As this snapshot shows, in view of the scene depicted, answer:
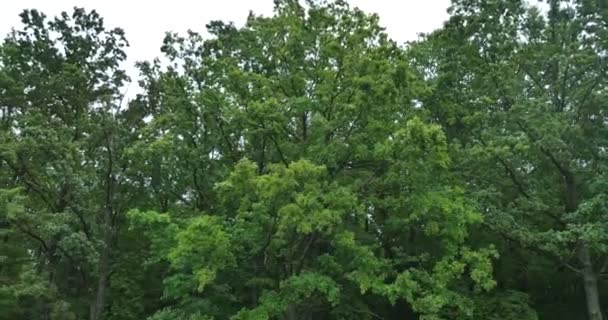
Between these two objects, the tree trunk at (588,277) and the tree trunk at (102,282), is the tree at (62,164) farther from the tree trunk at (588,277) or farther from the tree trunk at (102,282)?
the tree trunk at (588,277)

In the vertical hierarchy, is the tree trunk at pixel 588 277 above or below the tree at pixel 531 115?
below

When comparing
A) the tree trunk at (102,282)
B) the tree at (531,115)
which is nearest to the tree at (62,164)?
the tree trunk at (102,282)

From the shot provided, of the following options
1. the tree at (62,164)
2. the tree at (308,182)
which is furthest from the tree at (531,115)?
the tree at (62,164)

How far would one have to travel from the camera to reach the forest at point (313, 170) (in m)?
16.8

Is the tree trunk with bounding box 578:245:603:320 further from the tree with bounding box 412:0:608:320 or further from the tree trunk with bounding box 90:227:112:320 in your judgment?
the tree trunk with bounding box 90:227:112:320

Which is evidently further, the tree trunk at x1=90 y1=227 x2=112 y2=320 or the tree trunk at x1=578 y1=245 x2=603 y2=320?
the tree trunk at x1=90 y1=227 x2=112 y2=320

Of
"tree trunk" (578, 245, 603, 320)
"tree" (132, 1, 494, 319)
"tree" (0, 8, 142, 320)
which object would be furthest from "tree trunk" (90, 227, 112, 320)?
"tree trunk" (578, 245, 603, 320)

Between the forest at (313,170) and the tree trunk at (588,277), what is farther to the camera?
the tree trunk at (588,277)

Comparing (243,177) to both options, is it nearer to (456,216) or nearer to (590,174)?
(456,216)

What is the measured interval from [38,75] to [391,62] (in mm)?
12195

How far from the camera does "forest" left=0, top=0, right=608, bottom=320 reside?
55.0 feet

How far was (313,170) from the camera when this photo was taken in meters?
15.0

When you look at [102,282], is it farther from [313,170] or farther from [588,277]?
[588,277]

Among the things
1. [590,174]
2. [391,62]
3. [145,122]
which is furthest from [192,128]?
[590,174]
